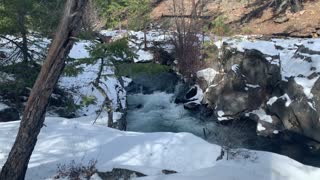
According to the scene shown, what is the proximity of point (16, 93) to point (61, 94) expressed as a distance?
105 inches

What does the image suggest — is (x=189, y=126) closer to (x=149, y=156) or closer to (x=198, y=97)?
(x=198, y=97)

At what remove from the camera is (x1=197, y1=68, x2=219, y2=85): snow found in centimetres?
1947

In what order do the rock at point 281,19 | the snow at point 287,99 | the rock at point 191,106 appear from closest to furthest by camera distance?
the snow at point 287,99
the rock at point 191,106
the rock at point 281,19

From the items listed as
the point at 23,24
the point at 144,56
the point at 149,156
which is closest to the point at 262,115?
the point at 149,156

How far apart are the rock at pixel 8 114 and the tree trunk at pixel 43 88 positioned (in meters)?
7.93

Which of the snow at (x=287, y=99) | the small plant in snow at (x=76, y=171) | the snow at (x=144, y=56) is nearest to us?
the small plant in snow at (x=76, y=171)

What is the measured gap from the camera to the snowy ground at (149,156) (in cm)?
766

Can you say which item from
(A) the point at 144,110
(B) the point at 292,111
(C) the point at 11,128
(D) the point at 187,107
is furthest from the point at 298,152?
(C) the point at 11,128

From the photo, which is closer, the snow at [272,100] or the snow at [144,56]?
the snow at [272,100]

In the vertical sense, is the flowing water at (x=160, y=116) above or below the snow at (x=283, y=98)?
below

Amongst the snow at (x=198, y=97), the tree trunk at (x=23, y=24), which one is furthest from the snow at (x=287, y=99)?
the tree trunk at (x=23, y=24)

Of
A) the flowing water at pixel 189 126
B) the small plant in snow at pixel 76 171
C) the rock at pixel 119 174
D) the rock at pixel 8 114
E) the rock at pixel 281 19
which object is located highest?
the rock at pixel 281 19

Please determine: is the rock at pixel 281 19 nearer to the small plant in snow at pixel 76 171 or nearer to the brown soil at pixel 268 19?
the brown soil at pixel 268 19

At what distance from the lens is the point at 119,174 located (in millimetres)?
7355
